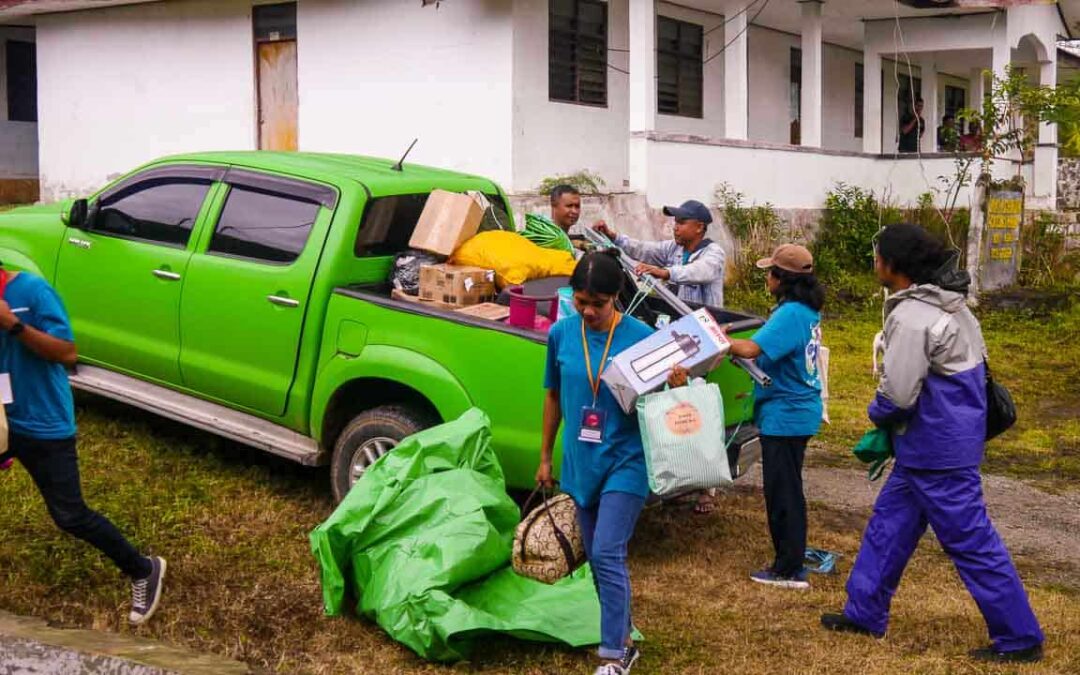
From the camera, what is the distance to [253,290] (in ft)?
22.0

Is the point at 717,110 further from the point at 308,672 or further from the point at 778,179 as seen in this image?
the point at 308,672

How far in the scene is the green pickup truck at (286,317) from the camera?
6148mm

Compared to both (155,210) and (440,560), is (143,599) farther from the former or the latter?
(155,210)

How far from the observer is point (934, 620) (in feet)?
18.4

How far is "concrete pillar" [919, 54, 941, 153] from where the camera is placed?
79.4 ft

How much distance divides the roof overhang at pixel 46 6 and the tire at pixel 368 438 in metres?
Result: 13.0

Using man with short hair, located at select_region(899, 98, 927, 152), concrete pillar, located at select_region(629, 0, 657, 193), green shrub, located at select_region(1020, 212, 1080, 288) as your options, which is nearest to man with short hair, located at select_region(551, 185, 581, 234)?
concrete pillar, located at select_region(629, 0, 657, 193)

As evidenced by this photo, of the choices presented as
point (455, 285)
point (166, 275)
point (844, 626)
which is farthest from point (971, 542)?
point (166, 275)

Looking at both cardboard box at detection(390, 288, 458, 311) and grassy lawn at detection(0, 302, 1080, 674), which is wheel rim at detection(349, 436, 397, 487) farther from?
cardboard box at detection(390, 288, 458, 311)

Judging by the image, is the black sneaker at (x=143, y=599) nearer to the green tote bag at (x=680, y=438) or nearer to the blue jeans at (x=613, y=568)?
the blue jeans at (x=613, y=568)

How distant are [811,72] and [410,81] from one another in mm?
6409

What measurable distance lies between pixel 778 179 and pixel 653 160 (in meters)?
3.45

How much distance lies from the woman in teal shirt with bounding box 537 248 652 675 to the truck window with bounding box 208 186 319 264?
7.50 ft

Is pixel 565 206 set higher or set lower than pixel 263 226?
higher
